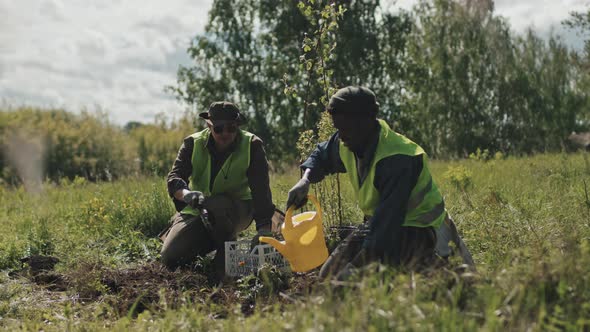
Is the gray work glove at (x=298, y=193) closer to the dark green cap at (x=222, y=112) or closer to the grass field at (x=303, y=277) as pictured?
the grass field at (x=303, y=277)

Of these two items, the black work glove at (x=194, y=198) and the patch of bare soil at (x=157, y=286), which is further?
the black work glove at (x=194, y=198)

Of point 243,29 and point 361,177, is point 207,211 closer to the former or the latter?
point 361,177

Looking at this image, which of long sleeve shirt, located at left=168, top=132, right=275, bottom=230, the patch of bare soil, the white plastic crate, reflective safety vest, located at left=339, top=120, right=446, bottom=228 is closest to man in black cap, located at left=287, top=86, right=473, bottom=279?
reflective safety vest, located at left=339, top=120, right=446, bottom=228

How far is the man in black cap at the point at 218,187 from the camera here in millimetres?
5082

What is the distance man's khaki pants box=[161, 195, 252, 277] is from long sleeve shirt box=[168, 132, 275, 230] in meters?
0.19

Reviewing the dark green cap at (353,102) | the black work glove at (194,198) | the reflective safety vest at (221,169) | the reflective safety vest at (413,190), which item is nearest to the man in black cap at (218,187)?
the reflective safety vest at (221,169)

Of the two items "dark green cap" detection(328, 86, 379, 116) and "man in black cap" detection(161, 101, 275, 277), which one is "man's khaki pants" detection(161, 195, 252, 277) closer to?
"man in black cap" detection(161, 101, 275, 277)

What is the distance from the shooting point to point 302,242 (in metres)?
4.12

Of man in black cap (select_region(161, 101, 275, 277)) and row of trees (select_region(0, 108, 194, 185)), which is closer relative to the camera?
man in black cap (select_region(161, 101, 275, 277))

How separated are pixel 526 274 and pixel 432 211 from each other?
2.62 ft

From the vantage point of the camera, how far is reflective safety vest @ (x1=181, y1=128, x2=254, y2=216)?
5254 mm

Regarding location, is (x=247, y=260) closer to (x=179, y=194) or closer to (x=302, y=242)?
(x=302, y=242)

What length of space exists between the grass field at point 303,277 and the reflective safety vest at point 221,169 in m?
0.53

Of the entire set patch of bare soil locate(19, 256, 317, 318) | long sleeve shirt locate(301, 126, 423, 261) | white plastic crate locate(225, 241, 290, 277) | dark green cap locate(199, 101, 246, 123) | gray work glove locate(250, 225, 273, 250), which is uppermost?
dark green cap locate(199, 101, 246, 123)
